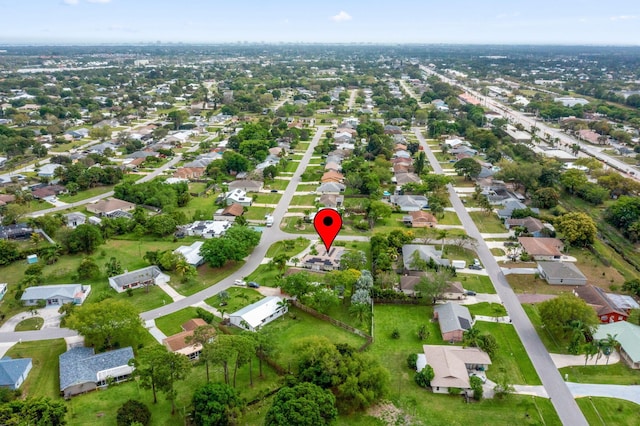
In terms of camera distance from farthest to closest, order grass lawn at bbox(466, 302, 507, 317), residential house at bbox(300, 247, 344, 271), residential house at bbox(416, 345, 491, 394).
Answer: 1. residential house at bbox(300, 247, 344, 271)
2. grass lawn at bbox(466, 302, 507, 317)
3. residential house at bbox(416, 345, 491, 394)

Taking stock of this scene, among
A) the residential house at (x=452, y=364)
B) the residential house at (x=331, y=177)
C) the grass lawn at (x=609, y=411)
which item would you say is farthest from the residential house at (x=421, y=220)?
the grass lawn at (x=609, y=411)

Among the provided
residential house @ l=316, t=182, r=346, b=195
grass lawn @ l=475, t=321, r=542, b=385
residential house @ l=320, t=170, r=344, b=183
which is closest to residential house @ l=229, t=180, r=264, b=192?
residential house @ l=316, t=182, r=346, b=195

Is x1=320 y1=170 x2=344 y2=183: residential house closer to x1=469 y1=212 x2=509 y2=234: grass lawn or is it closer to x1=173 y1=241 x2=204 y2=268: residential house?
x1=469 y1=212 x2=509 y2=234: grass lawn

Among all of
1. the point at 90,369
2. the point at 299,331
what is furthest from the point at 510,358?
the point at 90,369

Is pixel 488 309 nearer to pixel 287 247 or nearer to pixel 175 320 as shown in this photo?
pixel 287 247

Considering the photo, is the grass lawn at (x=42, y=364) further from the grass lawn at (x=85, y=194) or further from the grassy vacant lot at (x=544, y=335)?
the grassy vacant lot at (x=544, y=335)
